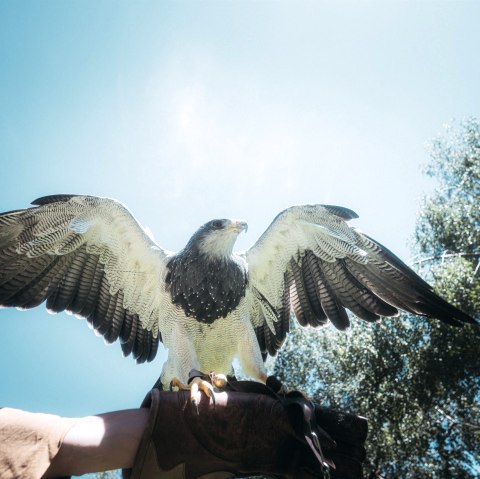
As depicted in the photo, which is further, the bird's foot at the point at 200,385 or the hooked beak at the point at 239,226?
the hooked beak at the point at 239,226

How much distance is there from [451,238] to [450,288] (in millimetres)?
2768

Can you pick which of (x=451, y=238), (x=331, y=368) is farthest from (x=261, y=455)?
(x=451, y=238)

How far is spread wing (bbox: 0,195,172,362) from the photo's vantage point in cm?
450

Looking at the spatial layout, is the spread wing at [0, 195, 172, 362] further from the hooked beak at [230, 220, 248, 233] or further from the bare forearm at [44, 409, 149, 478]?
the bare forearm at [44, 409, 149, 478]

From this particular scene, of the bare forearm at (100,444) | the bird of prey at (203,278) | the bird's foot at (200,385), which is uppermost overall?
the bird of prey at (203,278)

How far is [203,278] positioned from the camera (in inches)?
171

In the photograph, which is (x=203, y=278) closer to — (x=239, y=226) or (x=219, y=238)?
(x=219, y=238)

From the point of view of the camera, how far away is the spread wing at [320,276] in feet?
14.6

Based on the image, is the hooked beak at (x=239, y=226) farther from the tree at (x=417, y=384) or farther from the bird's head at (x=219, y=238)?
the tree at (x=417, y=384)

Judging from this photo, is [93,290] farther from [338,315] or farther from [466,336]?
[466,336]

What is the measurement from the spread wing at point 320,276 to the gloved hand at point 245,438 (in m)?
2.04

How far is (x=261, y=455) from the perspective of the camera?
241 centimetres

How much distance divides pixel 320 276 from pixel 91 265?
2233 mm

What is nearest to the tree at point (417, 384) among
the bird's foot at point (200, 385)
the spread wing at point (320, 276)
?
the spread wing at point (320, 276)
